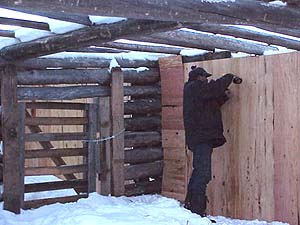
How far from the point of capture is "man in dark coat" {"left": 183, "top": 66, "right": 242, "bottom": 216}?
20.1ft

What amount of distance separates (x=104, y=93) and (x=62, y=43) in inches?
86.5

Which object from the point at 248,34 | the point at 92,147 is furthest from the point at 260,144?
the point at 92,147

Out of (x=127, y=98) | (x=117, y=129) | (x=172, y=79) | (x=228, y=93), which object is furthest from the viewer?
(x=127, y=98)

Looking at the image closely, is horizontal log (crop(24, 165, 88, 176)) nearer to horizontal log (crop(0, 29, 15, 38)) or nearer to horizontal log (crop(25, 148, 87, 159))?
horizontal log (crop(25, 148, 87, 159))

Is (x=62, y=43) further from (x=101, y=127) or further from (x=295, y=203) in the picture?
(x=295, y=203)

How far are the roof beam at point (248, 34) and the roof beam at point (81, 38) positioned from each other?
0.78 m

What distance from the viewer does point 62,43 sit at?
16.8ft

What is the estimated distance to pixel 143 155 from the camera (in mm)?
7758

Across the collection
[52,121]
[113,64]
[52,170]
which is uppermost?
[113,64]

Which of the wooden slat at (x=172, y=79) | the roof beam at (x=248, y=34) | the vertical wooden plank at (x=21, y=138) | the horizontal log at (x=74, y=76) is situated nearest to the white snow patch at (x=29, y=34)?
the horizontal log at (x=74, y=76)

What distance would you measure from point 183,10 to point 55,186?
410cm

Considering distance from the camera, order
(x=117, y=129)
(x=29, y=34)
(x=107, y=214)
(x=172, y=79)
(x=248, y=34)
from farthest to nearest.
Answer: (x=172, y=79), (x=117, y=129), (x=107, y=214), (x=248, y=34), (x=29, y=34)

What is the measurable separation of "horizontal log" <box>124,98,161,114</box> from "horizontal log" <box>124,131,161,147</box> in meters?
0.32

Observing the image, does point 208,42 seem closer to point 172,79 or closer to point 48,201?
point 172,79
